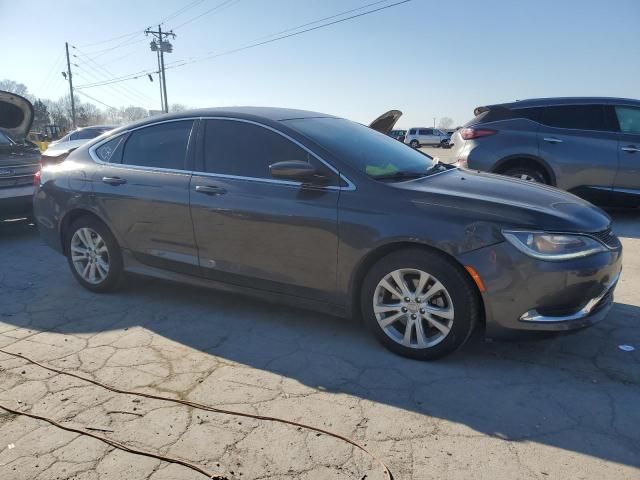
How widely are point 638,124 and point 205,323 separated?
6.56m

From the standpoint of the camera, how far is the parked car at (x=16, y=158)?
6.79 meters

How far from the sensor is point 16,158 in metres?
7.10

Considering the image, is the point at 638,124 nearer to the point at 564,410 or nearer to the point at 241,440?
the point at 564,410

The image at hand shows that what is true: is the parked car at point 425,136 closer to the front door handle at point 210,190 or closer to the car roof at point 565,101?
the car roof at point 565,101

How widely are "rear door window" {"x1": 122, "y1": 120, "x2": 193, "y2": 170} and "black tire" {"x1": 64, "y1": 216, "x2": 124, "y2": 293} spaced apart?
0.64 meters

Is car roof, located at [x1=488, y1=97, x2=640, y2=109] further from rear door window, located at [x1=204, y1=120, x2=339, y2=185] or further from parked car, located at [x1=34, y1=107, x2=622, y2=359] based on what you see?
rear door window, located at [x1=204, y1=120, x2=339, y2=185]

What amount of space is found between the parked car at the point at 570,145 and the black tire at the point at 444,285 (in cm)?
485

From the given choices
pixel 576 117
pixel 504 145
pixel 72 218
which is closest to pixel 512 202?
pixel 72 218

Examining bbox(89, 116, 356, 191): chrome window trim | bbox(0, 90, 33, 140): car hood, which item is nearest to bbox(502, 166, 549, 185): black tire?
bbox(89, 116, 356, 191): chrome window trim

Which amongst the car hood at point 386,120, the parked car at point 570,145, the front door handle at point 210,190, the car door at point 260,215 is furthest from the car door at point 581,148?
the front door handle at point 210,190

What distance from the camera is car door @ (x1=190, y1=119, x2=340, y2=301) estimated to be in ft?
11.5

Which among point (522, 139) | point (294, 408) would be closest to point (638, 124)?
point (522, 139)

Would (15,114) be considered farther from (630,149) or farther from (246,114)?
(630,149)

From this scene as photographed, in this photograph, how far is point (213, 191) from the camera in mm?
3887
